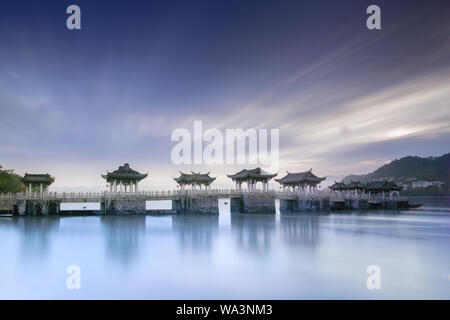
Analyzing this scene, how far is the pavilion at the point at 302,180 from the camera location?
39000mm

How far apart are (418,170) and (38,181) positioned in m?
137

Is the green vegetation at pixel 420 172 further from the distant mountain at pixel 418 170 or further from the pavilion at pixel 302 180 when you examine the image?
the pavilion at pixel 302 180

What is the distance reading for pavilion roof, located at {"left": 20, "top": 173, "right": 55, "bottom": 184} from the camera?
27922 mm

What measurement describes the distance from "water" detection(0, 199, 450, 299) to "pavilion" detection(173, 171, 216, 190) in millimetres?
13664

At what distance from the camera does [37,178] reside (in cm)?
2831

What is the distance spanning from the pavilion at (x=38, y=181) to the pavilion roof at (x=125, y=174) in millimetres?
5593

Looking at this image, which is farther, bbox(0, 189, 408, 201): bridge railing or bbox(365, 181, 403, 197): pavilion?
bbox(365, 181, 403, 197): pavilion

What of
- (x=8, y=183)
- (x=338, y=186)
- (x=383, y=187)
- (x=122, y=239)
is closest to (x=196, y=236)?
(x=122, y=239)

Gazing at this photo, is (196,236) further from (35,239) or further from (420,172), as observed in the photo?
(420,172)

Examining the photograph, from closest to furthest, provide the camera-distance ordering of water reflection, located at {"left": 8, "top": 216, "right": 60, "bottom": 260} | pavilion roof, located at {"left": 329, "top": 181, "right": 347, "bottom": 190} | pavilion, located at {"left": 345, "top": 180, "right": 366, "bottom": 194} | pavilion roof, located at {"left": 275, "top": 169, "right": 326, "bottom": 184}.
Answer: water reflection, located at {"left": 8, "top": 216, "right": 60, "bottom": 260} < pavilion roof, located at {"left": 275, "top": 169, "right": 326, "bottom": 184} < pavilion, located at {"left": 345, "top": 180, "right": 366, "bottom": 194} < pavilion roof, located at {"left": 329, "top": 181, "right": 347, "bottom": 190}

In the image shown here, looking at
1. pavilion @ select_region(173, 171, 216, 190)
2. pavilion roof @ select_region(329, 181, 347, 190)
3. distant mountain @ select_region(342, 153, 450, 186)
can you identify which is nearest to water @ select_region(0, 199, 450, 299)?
pavilion @ select_region(173, 171, 216, 190)

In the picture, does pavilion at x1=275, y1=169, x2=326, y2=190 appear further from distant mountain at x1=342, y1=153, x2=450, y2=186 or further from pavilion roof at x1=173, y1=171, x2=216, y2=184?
distant mountain at x1=342, y1=153, x2=450, y2=186
